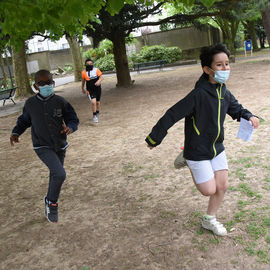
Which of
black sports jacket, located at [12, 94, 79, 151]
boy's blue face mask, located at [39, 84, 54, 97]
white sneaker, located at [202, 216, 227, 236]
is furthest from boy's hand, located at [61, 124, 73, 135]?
white sneaker, located at [202, 216, 227, 236]

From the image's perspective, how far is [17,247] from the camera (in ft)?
13.2

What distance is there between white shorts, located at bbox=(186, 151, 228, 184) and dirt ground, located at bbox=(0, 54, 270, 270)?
2.32 ft

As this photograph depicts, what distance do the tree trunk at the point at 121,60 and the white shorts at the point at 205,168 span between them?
46.7ft

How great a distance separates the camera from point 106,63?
29.5 m

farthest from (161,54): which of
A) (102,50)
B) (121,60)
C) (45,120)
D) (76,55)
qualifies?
(45,120)

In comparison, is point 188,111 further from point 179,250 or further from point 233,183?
point 233,183

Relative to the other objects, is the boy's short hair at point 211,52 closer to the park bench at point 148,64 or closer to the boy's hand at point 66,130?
the boy's hand at point 66,130

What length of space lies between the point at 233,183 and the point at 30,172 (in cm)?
376

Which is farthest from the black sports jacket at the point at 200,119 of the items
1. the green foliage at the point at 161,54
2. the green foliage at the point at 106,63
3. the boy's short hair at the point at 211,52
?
Answer: the green foliage at the point at 106,63

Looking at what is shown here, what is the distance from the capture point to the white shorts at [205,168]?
332 cm

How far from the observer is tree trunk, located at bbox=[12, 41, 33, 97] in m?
18.5

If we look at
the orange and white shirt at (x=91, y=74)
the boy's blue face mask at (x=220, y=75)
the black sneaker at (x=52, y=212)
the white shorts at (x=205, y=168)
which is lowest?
the black sneaker at (x=52, y=212)

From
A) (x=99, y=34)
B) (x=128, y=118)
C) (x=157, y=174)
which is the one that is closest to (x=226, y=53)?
(x=157, y=174)

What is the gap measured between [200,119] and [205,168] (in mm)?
464
